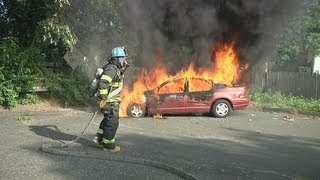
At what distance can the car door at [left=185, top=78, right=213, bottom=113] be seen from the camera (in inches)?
553

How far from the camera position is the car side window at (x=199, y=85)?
1430 centimetres

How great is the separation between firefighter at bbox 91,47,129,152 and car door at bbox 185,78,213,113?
5.74 m

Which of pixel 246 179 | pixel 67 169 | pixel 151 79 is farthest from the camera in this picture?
pixel 151 79

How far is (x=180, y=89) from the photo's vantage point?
14273 mm

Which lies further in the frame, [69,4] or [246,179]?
[69,4]

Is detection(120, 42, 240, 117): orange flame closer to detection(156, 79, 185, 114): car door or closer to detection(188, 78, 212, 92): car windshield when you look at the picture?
detection(188, 78, 212, 92): car windshield

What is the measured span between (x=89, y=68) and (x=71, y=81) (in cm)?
82

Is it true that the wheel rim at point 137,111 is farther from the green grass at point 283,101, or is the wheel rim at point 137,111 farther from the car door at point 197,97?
the green grass at point 283,101

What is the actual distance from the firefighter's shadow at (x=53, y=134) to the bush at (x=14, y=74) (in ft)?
14.8

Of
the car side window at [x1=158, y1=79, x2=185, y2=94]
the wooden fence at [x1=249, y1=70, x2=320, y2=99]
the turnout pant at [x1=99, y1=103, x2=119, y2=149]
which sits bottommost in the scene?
the turnout pant at [x1=99, y1=103, x2=119, y2=149]

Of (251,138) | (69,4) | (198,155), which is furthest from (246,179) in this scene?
(69,4)

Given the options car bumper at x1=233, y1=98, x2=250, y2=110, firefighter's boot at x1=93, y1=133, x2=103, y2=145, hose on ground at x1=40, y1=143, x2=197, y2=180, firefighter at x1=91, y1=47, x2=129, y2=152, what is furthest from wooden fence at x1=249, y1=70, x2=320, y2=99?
hose on ground at x1=40, y1=143, x2=197, y2=180

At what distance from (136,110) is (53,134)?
14.3ft

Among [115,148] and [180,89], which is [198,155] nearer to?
[115,148]
